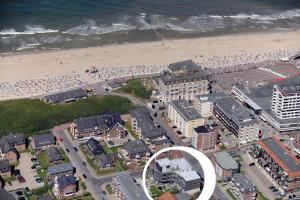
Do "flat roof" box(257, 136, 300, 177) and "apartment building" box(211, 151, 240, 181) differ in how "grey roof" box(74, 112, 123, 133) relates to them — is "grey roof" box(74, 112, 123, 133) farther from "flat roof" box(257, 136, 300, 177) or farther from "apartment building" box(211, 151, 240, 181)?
"flat roof" box(257, 136, 300, 177)

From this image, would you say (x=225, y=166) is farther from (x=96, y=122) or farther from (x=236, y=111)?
(x=96, y=122)

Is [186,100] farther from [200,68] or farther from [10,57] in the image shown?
[10,57]

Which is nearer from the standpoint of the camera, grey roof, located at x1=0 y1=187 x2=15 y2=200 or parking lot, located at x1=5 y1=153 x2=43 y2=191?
grey roof, located at x1=0 y1=187 x2=15 y2=200

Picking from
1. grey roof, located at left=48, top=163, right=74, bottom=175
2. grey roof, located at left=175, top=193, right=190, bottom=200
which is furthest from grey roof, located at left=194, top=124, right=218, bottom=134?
grey roof, located at left=48, top=163, right=74, bottom=175

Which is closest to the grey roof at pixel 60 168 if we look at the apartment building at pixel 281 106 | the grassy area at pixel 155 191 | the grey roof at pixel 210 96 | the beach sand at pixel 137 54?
the grassy area at pixel 155 191

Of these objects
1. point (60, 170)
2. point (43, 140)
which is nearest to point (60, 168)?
point (60, 170)

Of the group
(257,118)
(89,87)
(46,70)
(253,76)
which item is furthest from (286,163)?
(46,70)
